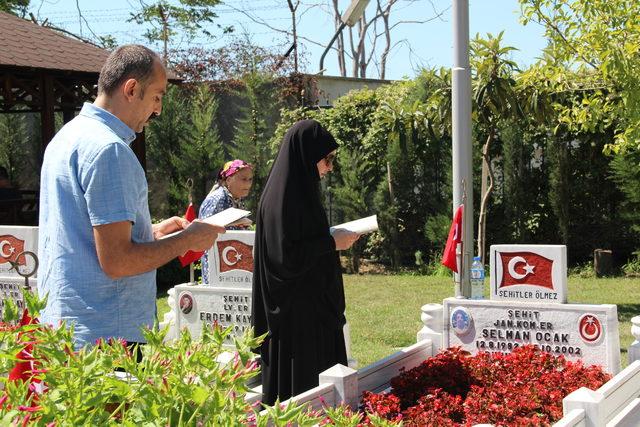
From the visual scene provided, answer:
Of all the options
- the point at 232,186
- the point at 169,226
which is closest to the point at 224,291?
the point at 232,186

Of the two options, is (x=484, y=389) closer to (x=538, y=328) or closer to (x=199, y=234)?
(x=538, y=328)

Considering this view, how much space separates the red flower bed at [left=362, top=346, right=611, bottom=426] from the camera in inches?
166

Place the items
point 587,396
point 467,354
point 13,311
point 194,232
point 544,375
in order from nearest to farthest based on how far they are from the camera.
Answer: point 13,311, point 194,232, point 587,396, point 544,375, point 467,354

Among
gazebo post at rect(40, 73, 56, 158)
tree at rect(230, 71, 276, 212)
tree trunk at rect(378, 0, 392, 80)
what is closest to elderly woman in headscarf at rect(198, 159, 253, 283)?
gazebo post at rect(40, 73, 56, 158)

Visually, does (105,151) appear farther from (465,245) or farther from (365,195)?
→ (365,195)

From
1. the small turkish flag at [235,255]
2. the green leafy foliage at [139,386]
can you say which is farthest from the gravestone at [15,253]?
the green leafy foliage at [139,386]

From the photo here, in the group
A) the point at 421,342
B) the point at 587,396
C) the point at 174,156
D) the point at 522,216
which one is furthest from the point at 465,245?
the point at 174,156

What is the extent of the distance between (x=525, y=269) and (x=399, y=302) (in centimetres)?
579

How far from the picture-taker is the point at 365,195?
1495cm

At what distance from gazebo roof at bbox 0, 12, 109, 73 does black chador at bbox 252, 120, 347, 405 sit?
28.1 ft

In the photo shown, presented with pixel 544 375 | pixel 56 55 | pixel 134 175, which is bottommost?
pixel 544 375

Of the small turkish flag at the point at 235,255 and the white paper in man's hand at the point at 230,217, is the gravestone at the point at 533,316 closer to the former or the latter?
the small turkish flag at the point at 235,255

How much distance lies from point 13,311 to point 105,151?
1127mm

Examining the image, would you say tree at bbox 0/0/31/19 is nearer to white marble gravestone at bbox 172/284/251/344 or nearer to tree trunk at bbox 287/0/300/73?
tree trunk at bbox 287/0/300/73
